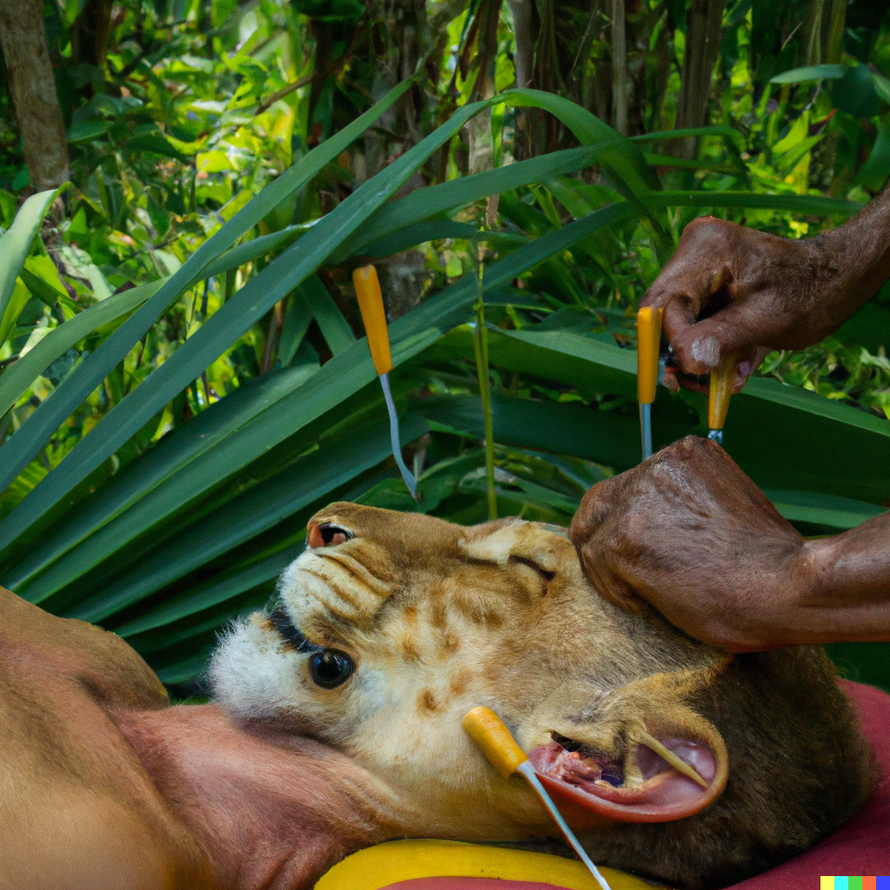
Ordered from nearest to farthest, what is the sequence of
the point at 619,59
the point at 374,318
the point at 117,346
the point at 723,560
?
1. the point at 723,560
2. the point at 374,318
3. the point at 117,346
4. the point at 619,59

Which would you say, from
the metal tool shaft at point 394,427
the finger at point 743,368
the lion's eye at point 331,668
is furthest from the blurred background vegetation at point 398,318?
the lion's eye at point 331,668

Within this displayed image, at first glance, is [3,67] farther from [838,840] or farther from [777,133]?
[838,840]

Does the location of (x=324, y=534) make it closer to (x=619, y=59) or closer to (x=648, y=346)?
(x=648, y=346)

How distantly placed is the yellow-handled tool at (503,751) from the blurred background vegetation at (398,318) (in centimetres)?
50

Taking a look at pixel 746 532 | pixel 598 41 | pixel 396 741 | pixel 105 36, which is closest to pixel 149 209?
pixel 105 36

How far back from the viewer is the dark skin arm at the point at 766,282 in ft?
3.18

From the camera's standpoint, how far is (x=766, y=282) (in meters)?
0.99

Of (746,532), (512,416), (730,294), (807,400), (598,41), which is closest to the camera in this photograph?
(746,532)

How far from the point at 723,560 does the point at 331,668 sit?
1.35ft

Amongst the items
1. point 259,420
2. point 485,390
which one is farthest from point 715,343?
point 259,420

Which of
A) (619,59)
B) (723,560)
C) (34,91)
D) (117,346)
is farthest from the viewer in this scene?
(34,91)

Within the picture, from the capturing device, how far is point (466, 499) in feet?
4.86

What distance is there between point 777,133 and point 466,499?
144 centimetres

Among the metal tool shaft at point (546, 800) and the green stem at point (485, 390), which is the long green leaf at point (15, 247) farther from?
the metal tool shaft at point (546, 800)
